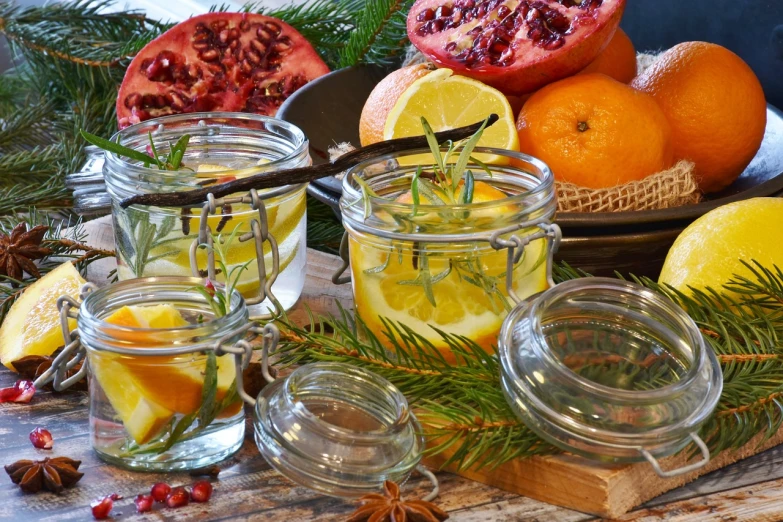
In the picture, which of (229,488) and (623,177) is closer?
(229,488)

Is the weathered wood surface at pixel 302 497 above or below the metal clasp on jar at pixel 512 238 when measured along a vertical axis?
below

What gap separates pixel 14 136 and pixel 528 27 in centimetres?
92

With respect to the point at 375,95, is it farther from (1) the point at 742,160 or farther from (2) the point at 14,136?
(2) the point at 14,136

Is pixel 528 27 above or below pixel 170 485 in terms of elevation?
above

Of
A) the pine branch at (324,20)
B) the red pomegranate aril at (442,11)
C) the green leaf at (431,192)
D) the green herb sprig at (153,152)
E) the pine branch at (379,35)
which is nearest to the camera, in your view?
the green leaf at (431,192)

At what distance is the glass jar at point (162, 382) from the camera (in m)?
0.62

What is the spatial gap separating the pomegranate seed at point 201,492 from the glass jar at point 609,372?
21 cm

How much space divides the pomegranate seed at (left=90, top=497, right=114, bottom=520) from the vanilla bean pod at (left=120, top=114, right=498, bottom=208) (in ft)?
0.76

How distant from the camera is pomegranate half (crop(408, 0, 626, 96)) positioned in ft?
3.01

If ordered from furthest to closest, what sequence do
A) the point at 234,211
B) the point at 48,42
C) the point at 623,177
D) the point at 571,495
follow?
the point at 48,42, the point at 623,177, the point at 234,211, the point at 571,495

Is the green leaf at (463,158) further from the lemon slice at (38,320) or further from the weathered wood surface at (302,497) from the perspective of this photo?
the lemon slice at (38,320)

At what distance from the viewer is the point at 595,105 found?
87 centimetres

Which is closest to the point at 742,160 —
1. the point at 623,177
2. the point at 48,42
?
the point at 623,177

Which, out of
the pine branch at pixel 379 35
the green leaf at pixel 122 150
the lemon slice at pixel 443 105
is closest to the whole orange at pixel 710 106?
the lemon slice at pixel 443 105
